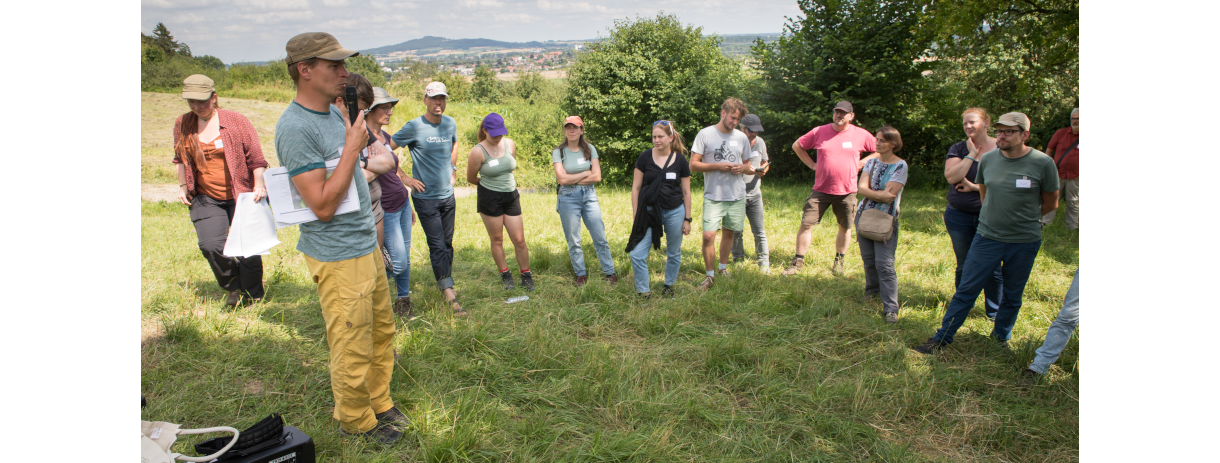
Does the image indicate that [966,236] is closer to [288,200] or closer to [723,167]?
[723,167]

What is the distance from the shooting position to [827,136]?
630cm

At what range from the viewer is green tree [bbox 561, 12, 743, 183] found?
55.6ft

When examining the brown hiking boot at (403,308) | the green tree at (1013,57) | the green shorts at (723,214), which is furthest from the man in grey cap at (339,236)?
the green tree at (1013,57)

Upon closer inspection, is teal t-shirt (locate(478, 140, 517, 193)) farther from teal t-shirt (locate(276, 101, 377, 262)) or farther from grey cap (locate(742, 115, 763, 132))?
grey cap (locate(742, 115, 763, 132))

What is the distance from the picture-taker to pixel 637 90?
17.2 meters

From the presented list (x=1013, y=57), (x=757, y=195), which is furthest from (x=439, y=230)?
(x=1013, y=57)

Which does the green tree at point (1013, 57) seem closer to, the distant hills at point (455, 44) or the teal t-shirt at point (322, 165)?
the teal t-shirt at point (322, 165)

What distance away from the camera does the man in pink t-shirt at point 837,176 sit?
6.02 meters

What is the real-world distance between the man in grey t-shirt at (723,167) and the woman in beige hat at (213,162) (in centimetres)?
366

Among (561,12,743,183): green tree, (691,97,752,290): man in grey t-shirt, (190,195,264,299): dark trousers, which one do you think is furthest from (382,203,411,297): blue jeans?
(561,12,743,183): green tree

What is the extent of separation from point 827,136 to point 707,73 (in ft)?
41.0

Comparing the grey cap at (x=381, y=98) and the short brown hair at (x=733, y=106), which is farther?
the short brown hair at (x=733, y=106)

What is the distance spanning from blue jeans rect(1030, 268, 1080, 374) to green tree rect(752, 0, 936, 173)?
9.81 meters
